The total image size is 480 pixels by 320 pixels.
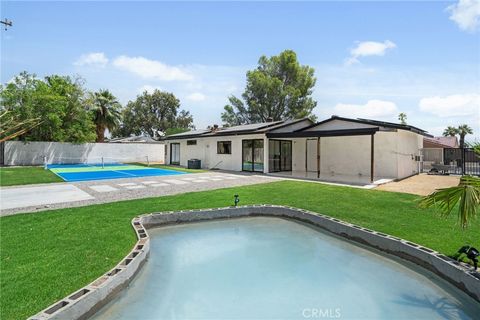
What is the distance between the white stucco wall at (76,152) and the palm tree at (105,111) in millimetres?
5146

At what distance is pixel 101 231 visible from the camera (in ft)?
19.9

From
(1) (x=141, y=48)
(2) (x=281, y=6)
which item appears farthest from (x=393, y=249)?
(1) (x=141, y=48)

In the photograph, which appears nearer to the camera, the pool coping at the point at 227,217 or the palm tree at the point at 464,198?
the palm tree at the point at 464,198


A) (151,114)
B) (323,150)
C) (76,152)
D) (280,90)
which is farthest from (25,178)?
(151,114)

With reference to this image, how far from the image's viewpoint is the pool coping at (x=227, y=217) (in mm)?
3398

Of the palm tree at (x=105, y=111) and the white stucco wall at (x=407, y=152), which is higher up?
the palm tree at (x=105, y=111)

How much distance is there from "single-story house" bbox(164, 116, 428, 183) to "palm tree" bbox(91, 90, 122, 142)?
17196 millimetres

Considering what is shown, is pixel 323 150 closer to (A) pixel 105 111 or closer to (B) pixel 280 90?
(B) pixel 280 90

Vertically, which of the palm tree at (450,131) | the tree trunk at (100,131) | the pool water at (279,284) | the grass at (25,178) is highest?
the palm tree at (450,131)

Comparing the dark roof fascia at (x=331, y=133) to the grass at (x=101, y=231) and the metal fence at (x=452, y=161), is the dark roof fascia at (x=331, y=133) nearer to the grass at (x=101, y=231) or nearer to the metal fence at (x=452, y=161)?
the grass at (x=101, y=231)

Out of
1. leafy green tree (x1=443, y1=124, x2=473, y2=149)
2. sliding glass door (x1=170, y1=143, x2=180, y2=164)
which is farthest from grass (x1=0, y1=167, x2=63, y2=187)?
leafy green tree (x1=443, y1=124, x2=473, y2=149)

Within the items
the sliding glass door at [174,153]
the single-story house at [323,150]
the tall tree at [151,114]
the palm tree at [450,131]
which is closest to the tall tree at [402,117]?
the palm tree at [450,131]

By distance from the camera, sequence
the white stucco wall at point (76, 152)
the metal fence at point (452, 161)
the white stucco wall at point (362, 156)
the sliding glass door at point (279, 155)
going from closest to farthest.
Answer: the white stucco wall at point (362, 156)
the metal fence at point (452, 161)
the sliding glass door at point (279, 155)
the white stucco wall at point (76, 152)

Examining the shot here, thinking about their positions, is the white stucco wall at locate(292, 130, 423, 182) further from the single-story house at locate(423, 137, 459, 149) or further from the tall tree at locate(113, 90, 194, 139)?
the tall tree at locate(113, 90, 194, 139)
